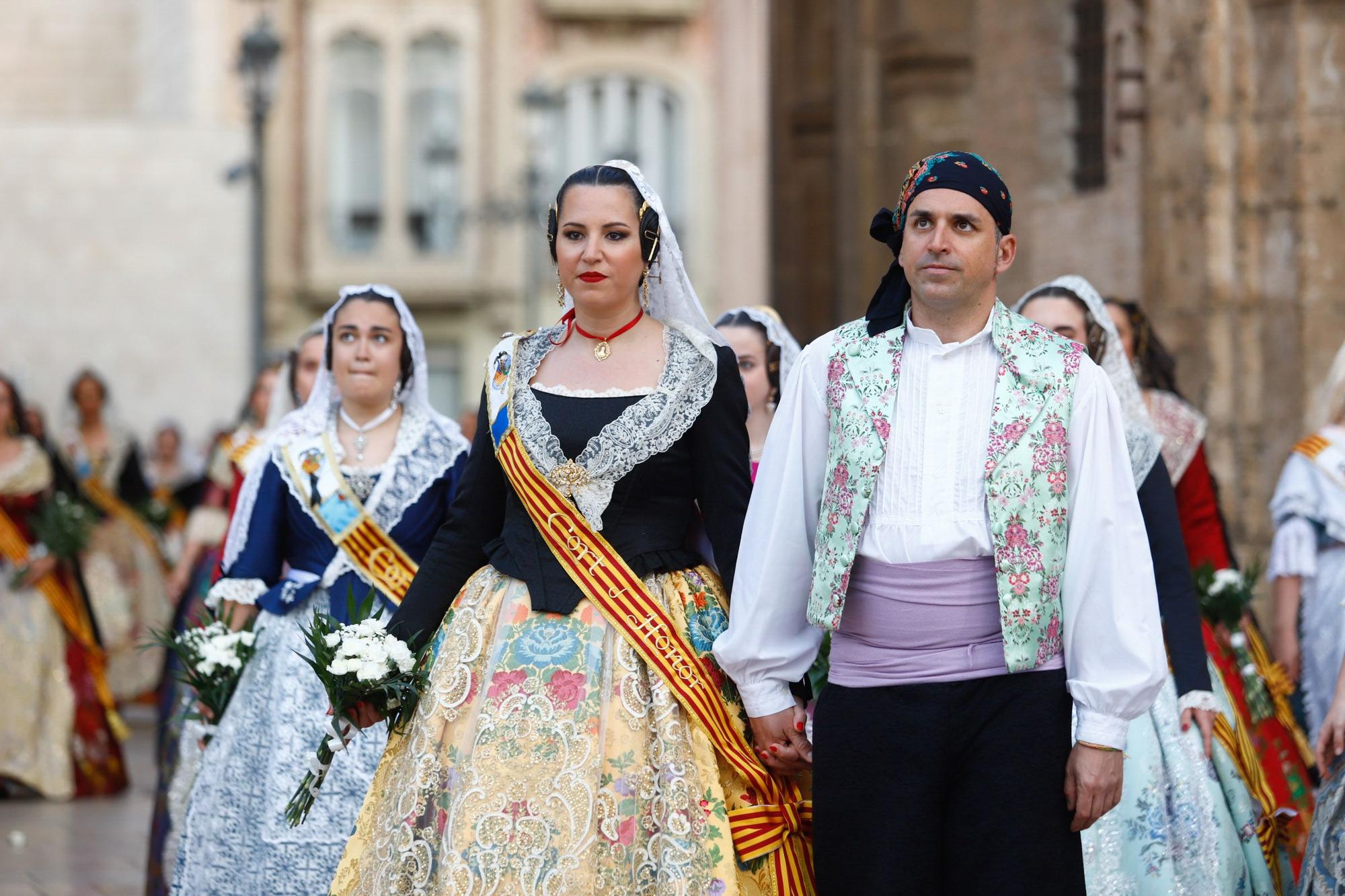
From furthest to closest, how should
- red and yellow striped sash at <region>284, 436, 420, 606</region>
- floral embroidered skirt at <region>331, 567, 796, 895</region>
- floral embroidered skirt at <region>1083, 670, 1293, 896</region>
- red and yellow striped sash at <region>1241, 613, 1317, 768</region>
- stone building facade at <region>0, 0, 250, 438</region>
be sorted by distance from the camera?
stone building facade at <region>0, 0, 250, 438</region>
red and yellow striped sash at <region>1241, 613, 1317, 768</region>
red and yellow striped sash at <region>284, 436, 420, 606</region>
floral embroidered skirt at <region>1083, 670, 1293, 896</region>
floral embroidered skirt at <region>331, 567, 796, 895</region>

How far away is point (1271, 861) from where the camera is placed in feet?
16.9

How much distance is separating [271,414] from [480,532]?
3.20m

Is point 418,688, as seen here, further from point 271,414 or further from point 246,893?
point 271,414

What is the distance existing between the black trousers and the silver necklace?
2.42 m

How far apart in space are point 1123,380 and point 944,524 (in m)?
2.06

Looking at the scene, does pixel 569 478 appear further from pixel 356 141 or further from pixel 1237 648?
pixel 356 141

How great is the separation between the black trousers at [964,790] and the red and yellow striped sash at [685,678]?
359mm

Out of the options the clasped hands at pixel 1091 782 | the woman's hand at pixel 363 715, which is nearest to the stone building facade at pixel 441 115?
the woman's hand at pixel 363 715

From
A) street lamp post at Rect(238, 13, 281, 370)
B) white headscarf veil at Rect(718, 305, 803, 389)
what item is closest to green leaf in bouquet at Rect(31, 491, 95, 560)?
white headscarf veil at Rect(718, 305, 803, 389)

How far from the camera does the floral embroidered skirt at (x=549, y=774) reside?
13.2 ft

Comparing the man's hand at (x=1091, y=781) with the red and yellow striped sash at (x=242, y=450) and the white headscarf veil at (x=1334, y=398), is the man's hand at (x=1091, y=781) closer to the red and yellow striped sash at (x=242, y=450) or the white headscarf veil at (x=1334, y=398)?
the white headscarf veil at (x=1334, y=398)

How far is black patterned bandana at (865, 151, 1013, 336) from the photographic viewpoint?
3850 millimetres

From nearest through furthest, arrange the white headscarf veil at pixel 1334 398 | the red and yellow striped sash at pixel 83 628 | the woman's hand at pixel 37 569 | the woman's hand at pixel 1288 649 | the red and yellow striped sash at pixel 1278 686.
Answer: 1. the red and yellow striped sash at pixel 1278 686
2. the white headscarf veil at pixel 1334 398
3. the woman's hand at pixel 1288 649
4. the woman's hand at pixel 37 569
5. the red and yellow striped sash at pixel 83 628

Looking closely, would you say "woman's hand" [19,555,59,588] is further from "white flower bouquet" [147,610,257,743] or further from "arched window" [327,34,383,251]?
"arched window" [327,34,383,251]
